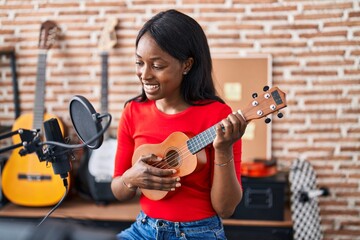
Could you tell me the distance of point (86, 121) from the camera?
3.65 feet

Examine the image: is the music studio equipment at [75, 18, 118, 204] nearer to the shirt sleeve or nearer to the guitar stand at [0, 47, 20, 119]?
the guitar stand at [0, 47, 20, 119]

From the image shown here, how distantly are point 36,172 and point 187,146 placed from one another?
5.96ft

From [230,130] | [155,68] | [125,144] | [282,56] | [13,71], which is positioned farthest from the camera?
[13,71]

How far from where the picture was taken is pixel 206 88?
5.75 feet

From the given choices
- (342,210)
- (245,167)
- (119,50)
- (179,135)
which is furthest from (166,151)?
(342,210)

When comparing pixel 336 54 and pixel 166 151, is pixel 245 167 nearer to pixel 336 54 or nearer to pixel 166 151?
pixel 336 54

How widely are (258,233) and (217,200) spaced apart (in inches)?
56.3

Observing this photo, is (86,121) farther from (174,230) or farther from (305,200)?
(305,200)

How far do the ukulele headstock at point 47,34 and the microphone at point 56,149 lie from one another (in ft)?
7.12

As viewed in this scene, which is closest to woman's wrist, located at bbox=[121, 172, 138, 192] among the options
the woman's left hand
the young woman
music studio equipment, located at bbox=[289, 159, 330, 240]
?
the young woman

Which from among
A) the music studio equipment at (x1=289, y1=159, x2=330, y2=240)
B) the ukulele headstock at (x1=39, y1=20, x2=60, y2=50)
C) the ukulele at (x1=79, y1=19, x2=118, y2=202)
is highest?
the ukulele headstock at (x1=39, y1=20, x2=60, y2=50)

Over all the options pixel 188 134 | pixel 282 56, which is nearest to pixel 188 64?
pixel 188 134

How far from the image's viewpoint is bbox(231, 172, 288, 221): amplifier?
297 cm

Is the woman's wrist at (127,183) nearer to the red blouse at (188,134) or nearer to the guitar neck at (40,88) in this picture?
the red blouse at (188,134)
